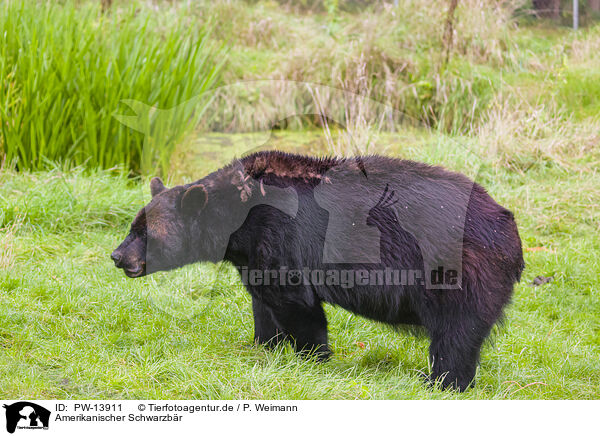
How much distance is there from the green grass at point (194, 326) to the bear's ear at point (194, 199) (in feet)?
2.19

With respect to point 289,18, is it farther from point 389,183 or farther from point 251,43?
point 389,183

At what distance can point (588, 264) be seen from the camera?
5.65 metres

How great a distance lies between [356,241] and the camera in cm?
367

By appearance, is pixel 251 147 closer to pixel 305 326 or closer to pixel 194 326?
pixel 194 326

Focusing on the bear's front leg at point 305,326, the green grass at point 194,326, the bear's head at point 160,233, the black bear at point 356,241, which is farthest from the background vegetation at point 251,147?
the bear's head at point 160,233

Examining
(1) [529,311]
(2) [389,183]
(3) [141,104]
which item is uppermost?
(2) [389,183]

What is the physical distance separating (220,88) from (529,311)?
556 centimetres

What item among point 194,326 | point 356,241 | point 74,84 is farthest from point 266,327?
point 74,84

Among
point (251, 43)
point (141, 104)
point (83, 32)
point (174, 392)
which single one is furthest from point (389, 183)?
point (251, 43)

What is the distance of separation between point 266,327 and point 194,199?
0.93 m

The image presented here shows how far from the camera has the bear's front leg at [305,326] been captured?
3.81m

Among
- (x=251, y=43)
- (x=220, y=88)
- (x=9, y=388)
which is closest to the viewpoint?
(x=9, y=388)

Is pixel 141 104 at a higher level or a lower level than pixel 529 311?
higher
